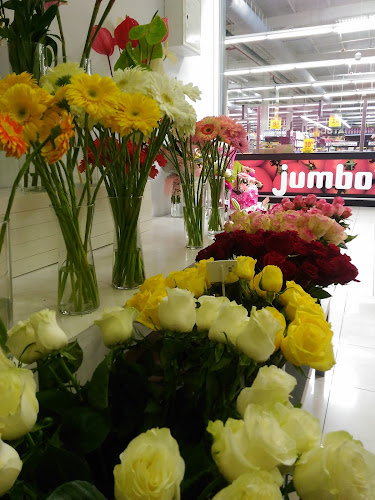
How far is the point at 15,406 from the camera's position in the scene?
333 mm

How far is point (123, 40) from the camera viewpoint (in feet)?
4.10

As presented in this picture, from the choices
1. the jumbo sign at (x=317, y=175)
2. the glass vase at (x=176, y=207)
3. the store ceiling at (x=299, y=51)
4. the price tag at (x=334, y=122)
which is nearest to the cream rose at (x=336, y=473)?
the glass vase at (x=176, y=207)

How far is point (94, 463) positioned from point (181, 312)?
0.21 m

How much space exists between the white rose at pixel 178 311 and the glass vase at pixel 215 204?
4.03ft

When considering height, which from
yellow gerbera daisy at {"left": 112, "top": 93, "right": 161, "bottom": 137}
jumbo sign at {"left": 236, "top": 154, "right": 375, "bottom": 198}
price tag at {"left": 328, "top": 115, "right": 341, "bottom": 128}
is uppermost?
price tag at {"left": 328, "top": 115, "right": 341, "bottom": 128}

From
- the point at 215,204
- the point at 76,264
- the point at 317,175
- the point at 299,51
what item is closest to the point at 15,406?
the point at 76,264

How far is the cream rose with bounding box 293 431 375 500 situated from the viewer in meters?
0.31

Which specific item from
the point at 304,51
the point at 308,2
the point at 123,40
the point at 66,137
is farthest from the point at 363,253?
the point at 304,51

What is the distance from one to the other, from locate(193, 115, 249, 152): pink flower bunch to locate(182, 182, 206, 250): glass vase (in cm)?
19

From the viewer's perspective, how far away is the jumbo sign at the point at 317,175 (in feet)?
24.0

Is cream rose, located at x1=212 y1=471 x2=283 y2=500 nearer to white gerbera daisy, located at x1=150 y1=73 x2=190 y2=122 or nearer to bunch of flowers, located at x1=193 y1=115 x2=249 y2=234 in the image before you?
white gerbera daisy, located at x1=150 y1=73 x2=190 y2=122

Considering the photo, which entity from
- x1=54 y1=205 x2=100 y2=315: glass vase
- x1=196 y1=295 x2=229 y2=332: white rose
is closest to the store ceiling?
x1=54 y1=205 x2=100 y2=315: glass vase

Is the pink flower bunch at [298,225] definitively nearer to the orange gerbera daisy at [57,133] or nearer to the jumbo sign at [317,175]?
the orange gerbera daisy at [57,133]

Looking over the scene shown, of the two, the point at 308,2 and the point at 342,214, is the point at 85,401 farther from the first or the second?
the point at 308,2
